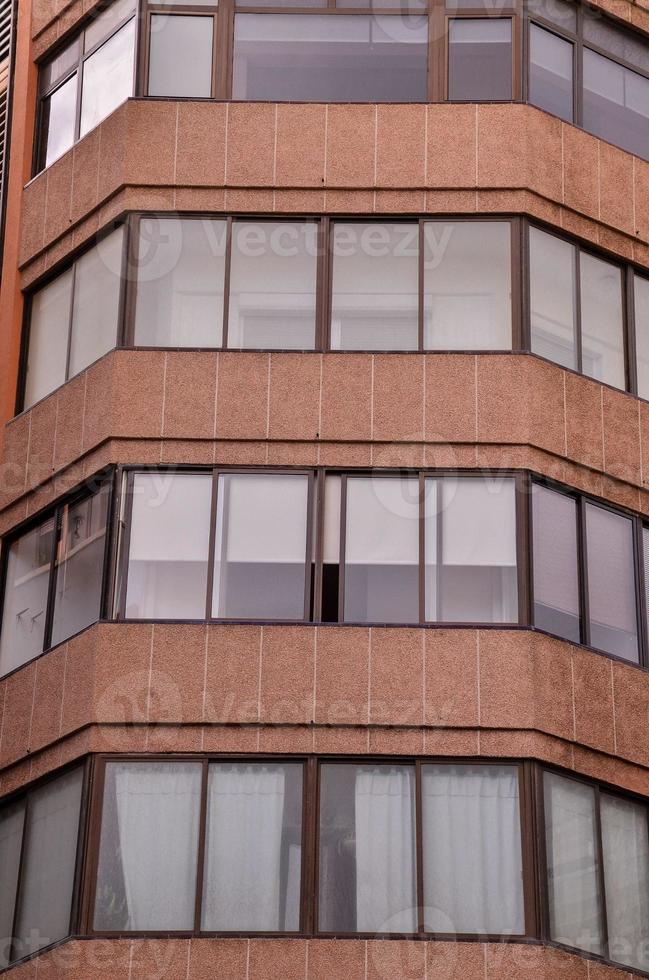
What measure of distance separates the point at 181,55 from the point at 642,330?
7449 mm

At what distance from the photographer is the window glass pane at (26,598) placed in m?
26.8

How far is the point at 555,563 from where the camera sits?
25.6m

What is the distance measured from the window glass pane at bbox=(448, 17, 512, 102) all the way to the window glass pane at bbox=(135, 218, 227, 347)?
3.87m

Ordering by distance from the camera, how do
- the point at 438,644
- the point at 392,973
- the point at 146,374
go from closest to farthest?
the point at 392,973 → the point at 438,644 → the point at 146,374

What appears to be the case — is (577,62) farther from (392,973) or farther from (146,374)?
(392,973)

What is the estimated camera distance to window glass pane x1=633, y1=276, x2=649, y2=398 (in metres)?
27.7

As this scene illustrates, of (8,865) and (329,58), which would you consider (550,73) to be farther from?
(8,865)

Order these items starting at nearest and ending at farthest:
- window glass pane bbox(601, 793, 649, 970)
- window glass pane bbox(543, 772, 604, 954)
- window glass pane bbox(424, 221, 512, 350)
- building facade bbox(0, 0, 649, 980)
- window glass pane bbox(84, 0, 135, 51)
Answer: window glass pane bbox(543, 772, 604, 954), building facade bbox(0, 0, 649, 980), window glass pane bbox(601, 793, 649, 970), window glass pane bbox(424, 221, 512, 350), window glass pane bbox(84, 0, 135, 51)

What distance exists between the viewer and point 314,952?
23094 millimetres

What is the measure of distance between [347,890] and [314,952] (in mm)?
884

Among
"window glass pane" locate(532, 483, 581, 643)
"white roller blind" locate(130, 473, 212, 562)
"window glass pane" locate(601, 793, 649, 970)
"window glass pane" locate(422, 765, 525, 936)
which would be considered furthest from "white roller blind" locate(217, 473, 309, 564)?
"window glass pane" locate(601, 793, 649, 970)

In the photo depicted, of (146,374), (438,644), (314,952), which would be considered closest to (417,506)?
(438,644)

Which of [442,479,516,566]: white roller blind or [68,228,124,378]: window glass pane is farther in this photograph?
[68,228,124,378]: window glass pane

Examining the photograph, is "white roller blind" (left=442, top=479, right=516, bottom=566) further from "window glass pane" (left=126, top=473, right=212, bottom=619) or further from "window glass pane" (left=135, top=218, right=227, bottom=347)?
"window glass pane" (left=135, top=218, right=227, bottom=347)
